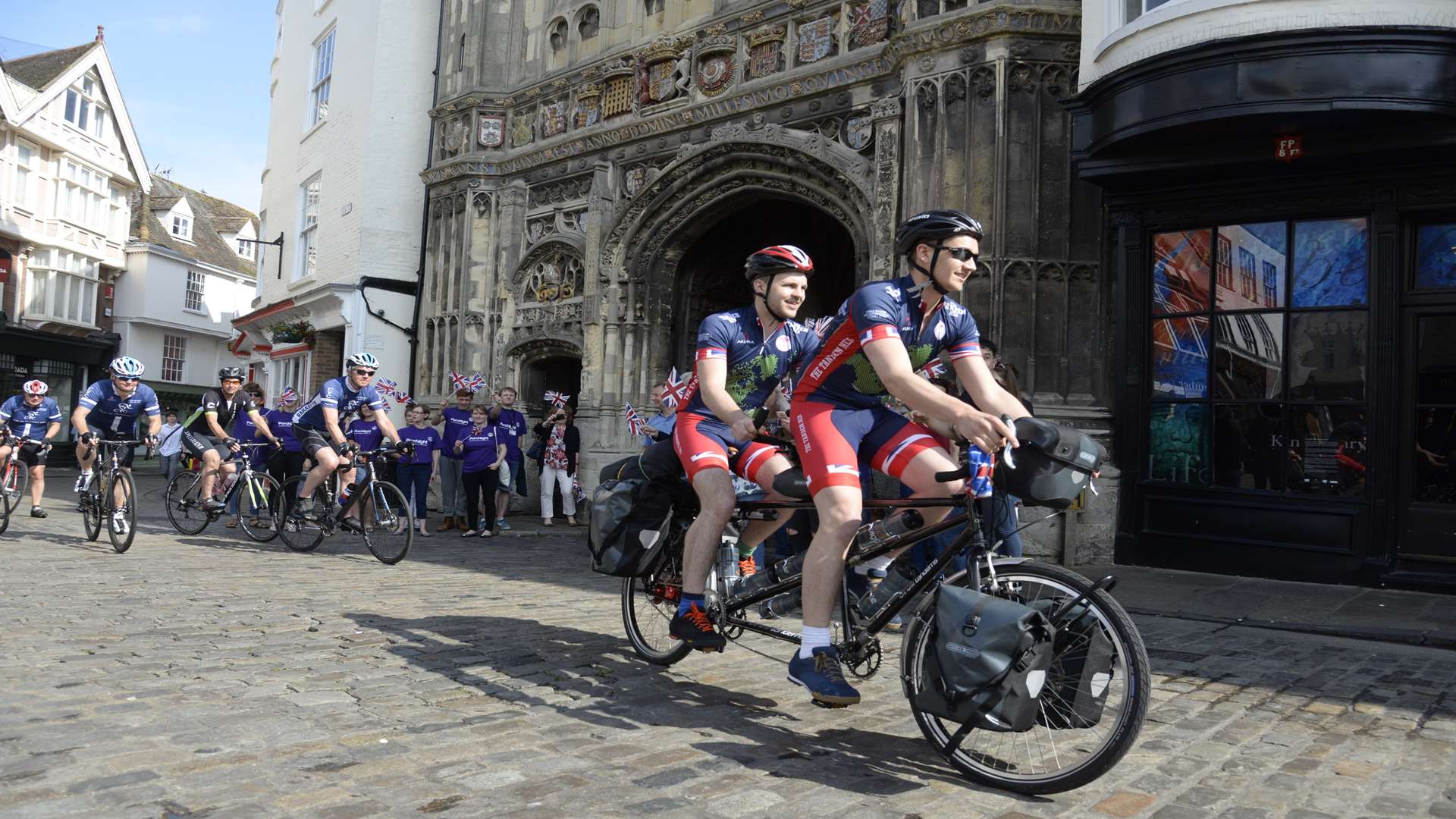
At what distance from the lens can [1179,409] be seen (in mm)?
10250

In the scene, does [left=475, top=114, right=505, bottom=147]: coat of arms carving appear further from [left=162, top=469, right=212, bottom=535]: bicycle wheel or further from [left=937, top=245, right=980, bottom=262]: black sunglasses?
[left=937, top=245, right=980, bottom=262]: black sunglasses

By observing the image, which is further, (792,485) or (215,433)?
(215,433)

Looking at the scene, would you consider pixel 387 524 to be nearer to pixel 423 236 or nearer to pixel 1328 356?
pixel 1328 356

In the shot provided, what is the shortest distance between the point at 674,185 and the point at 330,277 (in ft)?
31.2

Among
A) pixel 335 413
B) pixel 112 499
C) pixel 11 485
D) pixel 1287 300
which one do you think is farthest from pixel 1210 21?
pixel 11 485

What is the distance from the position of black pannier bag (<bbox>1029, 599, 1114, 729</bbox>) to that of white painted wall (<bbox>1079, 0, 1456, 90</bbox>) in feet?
Result: 24.1

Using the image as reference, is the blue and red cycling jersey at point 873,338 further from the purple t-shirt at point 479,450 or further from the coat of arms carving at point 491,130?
the coat of arms carving at point 491,130

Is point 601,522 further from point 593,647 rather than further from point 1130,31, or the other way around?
point 1130,31

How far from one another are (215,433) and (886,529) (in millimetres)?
9379

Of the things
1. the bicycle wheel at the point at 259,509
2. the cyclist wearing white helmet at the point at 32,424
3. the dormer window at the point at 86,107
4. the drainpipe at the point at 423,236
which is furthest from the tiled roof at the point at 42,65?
the bicycle wheel at the point at 259,509

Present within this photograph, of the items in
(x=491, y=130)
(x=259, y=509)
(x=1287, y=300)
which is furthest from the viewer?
(x=491, y=130)

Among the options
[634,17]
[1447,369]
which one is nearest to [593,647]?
[1447,369]

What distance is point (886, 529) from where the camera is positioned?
4.02 meters

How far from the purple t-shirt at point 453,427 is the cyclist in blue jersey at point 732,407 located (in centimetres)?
932
